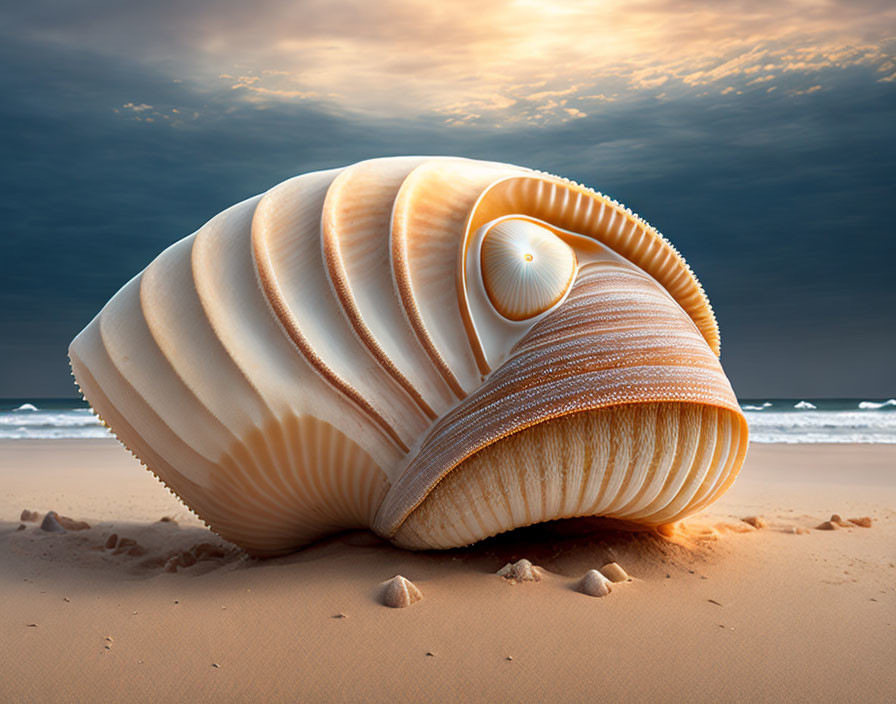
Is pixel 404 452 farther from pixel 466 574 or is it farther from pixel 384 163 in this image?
pixel 384 163

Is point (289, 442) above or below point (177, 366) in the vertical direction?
below

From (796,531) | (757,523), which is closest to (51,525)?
(757,523)

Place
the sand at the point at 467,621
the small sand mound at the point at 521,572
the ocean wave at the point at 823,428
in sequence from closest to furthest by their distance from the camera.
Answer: the sand at the point at 467,621 < the small sand mound at the point at 521,572 < the ocean wave at the point at 823,428

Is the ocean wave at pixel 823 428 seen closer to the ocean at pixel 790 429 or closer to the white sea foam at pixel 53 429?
the ocean at pixel 790 429

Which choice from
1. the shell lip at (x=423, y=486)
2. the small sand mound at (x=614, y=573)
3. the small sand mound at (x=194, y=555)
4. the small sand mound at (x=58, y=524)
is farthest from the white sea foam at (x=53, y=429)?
the small sand mound at (x=614, y=573)

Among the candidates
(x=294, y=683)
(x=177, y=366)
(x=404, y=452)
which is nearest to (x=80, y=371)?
(x=177, y=366)

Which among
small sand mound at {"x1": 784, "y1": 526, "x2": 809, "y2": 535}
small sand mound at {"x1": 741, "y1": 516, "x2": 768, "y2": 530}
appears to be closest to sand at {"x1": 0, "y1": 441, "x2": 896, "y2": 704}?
small sand mound at {"x1": 784, "y1": 526, "x2": 809, "y2": 535}
